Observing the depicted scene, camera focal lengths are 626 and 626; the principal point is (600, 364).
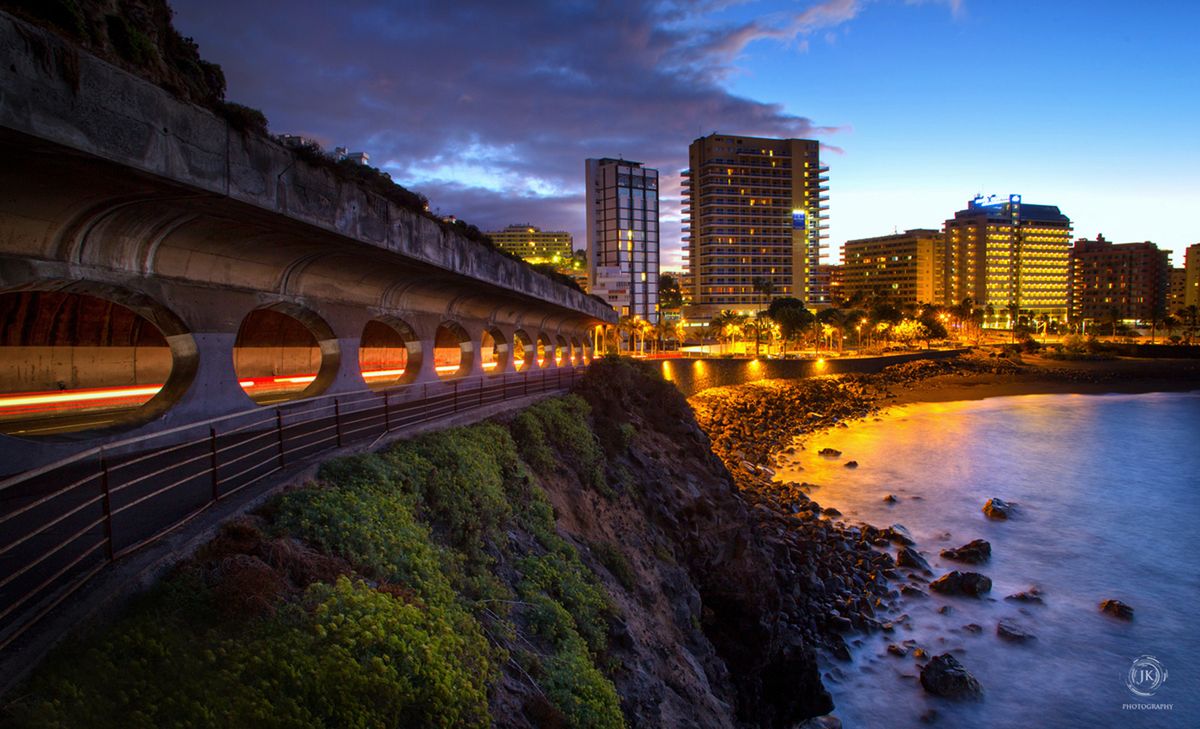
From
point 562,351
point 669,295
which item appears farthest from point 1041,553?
point 669,295

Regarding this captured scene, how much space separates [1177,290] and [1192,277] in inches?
461

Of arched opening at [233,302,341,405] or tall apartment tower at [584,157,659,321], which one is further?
tall apartment tower at [584,157,659,321]

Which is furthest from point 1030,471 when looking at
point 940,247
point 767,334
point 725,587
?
point 940,247

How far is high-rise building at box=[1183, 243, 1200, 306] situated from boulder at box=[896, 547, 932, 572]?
746ft

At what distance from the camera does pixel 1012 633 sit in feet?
50.6

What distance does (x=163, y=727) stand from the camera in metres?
3.69

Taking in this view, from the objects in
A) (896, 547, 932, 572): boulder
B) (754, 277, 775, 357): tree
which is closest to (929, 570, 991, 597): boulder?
(896, 547, 932, 572): boulder

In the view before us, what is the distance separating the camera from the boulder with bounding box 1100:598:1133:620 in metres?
16.7

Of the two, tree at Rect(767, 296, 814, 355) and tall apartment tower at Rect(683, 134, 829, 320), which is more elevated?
tall apartment tower at Rect(683, 134, 829, 320)

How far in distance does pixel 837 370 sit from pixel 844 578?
64541 millimetres

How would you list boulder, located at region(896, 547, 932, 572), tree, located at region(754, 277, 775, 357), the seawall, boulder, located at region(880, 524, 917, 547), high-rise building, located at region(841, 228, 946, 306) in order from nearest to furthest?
1. boulder, located at region(896, 547, 932, 572)
2. boulder, located at region(880, 524, 917, 547)
3. the seawall
4. tree, located at region(754, 277, 775, 357)
5. high-rise building, located at region(841, 228, 946, 306)

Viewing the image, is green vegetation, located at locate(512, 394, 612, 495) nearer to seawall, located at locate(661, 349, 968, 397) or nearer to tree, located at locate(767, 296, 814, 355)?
seawall, located at locate(661, 349, 968, 397)

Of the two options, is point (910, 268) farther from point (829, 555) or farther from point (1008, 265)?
point (829, 555)

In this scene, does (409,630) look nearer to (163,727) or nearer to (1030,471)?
(163,727)
